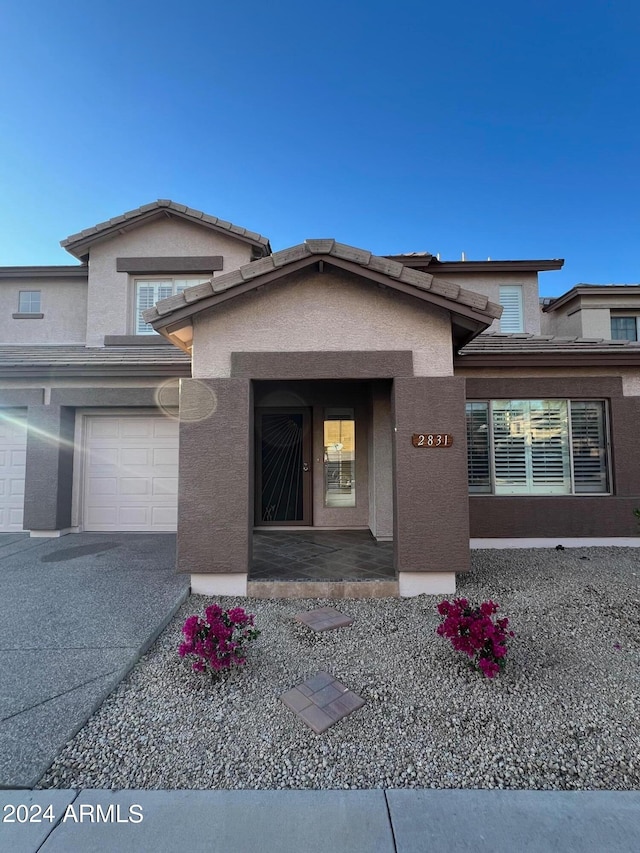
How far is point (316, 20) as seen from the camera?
9234mm

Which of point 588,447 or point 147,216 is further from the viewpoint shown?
point 147,216

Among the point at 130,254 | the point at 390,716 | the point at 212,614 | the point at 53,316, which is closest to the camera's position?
the point at 390,716

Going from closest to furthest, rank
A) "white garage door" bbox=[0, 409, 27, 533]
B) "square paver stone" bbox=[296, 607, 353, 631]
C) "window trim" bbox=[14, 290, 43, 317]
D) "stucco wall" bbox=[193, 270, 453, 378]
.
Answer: "square paver stone" bbox=[296, 607, 353, 631], "stucco wall" bbox=[193, 270, 453, 378], "white garage door" bbox=[0, 409, 27, 533], "window trim" bbox=[14, 290, 43, 317]

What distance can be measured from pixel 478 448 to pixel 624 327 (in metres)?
10.9

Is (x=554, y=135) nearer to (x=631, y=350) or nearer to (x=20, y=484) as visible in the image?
(x=631, y=350)

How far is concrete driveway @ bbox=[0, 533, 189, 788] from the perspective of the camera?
2736mm

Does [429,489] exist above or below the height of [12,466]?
below

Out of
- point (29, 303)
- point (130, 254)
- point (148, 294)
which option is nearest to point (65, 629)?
point (148, 294)

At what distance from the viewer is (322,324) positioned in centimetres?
554

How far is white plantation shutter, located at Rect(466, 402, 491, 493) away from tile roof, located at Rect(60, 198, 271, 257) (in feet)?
23.1

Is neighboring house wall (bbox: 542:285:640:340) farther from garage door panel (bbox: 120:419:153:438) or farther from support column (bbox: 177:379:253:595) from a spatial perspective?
garage door panel (bbox: 120:419:153:438)

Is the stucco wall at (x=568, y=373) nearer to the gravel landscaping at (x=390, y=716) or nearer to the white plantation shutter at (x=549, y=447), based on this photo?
the white plantation shutter at (x=549, y=447)

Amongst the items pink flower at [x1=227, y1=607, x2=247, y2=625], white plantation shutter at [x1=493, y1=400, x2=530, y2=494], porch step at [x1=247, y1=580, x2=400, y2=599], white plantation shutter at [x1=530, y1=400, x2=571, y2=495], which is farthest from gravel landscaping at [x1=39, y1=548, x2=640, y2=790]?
white plantation shutter at [x1=530, y1=400, x2=571, y2=495]

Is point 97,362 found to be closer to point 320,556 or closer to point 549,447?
point 320,556
